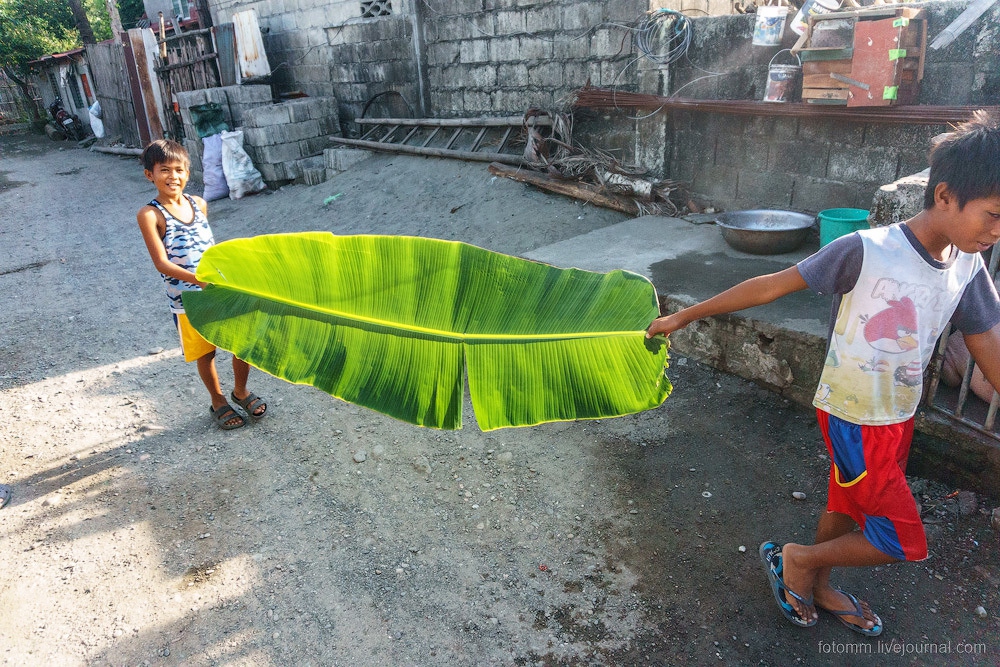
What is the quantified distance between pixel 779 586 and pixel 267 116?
9.20 m

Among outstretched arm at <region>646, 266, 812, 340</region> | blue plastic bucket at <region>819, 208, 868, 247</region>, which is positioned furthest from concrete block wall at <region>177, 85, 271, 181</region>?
outstretched arm at <region>646, 266, 812, 340</region>

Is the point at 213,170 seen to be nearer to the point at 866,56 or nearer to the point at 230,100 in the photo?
the point at 230,100

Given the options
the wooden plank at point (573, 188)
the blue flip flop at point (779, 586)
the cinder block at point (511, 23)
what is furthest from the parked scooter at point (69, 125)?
the blue flip flop at point (779, 586)

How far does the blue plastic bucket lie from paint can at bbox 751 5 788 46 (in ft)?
4.84

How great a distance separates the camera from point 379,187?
8008mm

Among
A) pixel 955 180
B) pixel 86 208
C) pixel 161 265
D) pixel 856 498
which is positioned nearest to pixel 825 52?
pixel 955 180

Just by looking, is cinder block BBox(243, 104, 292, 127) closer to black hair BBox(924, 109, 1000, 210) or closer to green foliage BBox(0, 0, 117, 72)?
black hair BBox(924, 109, 1000, 210)

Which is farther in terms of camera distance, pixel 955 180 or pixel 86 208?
pixel 86 208

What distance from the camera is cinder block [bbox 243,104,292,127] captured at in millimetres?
9086

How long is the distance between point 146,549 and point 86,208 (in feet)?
29.5

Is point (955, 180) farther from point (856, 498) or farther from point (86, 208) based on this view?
point (86, 208)

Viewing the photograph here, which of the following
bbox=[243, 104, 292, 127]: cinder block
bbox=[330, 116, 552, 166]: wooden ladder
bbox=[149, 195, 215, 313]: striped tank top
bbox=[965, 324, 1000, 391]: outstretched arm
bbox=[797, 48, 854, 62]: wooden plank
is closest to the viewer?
bbox=[965, 324, 1000, 391]: outstretched arm

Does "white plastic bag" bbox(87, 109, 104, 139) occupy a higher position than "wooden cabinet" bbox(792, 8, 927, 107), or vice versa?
"wooden cabinet" bbox(792, 8, 927, 107)

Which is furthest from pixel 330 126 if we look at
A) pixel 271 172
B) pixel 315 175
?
pixel 271 172
